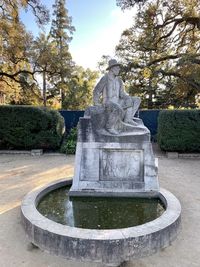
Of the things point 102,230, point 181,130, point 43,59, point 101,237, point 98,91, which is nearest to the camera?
point 101,237

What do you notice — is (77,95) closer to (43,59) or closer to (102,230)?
(43,59)

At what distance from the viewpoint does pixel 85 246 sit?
9.10 ft

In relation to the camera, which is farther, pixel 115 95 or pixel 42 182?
pixel 42 182

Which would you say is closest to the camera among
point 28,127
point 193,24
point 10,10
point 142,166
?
point 142,166

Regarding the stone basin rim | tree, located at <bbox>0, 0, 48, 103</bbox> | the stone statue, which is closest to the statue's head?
the stone statue

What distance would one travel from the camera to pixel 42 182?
235 inches

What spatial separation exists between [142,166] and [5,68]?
10.5 m

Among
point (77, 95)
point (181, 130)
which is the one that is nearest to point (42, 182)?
point (181, 130)

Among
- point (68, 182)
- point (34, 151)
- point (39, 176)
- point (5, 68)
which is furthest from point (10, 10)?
point (68, 182)

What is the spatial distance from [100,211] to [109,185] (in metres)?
0.66

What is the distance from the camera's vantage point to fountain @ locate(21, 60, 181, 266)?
3.41 metres

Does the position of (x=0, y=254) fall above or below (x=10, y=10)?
below

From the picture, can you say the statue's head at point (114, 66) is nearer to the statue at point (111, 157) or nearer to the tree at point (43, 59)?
the statue at point (111, 157)

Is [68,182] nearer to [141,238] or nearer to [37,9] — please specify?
[141,238]
